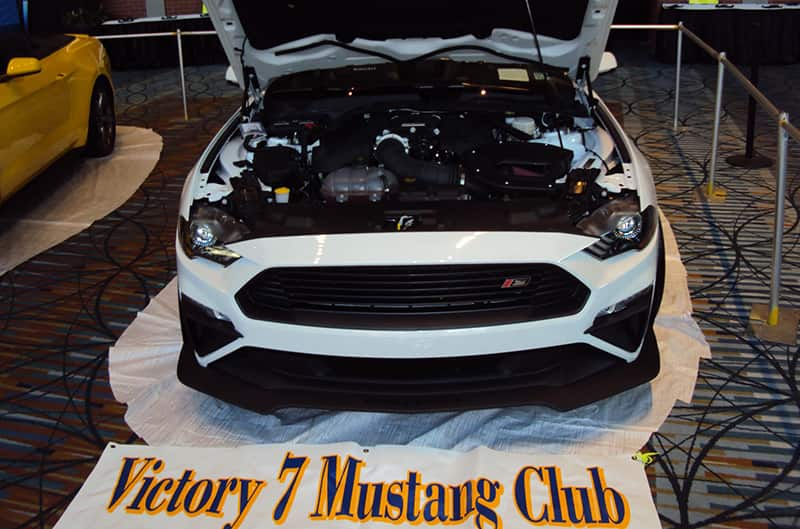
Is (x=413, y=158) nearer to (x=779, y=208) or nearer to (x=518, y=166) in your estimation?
(x=518, y=166)

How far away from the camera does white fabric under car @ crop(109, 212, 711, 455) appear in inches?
94.7

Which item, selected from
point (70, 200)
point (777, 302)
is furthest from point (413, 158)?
point (70, 200)

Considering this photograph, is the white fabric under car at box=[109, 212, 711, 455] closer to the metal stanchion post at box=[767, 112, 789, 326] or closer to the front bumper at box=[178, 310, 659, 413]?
the front bumper at box=[178, 310, 659, 413]

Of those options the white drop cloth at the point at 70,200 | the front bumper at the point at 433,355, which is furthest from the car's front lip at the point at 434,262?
the white drop cloth at the point at 70,200

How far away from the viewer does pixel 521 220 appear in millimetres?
2191

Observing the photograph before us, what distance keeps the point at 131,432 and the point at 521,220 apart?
1.44 meters

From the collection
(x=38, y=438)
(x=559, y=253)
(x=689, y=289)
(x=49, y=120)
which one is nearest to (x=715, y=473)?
(x=559, y=253)

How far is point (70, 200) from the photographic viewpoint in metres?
4.70

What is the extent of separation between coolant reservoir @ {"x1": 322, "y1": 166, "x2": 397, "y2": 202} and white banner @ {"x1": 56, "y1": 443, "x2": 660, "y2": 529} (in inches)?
31.9

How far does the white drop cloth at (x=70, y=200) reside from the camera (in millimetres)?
4125

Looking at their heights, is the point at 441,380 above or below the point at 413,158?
below

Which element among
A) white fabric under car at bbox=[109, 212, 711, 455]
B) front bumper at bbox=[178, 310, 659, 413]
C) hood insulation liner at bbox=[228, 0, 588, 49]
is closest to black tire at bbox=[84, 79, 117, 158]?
hood insulation liner at bbox=[228, 0, 588, 49]

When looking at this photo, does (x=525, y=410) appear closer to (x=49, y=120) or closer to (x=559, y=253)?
(x=559, y=253)

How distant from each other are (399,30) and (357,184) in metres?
1.12
